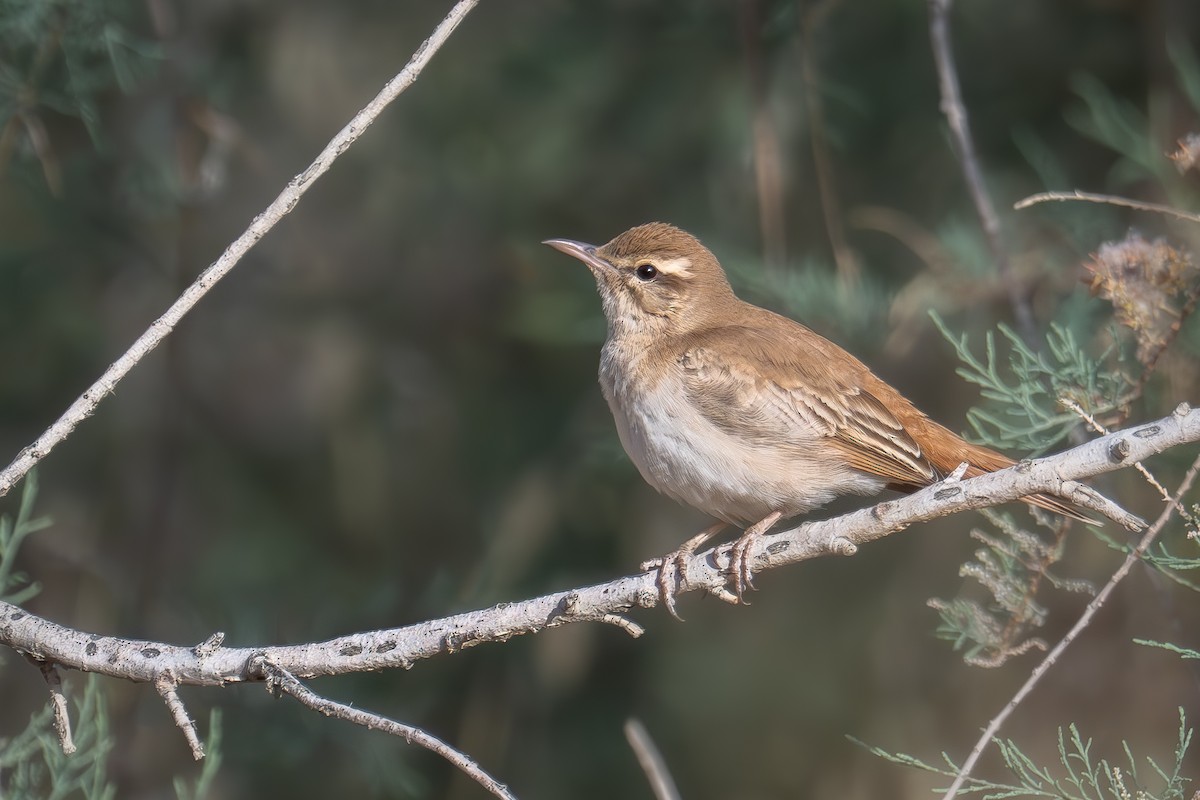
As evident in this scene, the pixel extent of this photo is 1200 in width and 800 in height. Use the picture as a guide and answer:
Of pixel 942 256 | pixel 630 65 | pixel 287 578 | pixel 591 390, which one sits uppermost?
pixel 630 65

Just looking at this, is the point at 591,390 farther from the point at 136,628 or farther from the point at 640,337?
the point at 136,628

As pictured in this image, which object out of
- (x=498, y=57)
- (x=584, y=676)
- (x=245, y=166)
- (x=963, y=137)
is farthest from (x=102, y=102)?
(x=963, y=137)

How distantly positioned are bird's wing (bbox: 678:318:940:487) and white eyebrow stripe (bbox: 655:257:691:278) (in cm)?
53

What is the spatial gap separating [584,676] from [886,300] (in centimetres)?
257

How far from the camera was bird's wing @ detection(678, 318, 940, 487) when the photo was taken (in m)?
4.38

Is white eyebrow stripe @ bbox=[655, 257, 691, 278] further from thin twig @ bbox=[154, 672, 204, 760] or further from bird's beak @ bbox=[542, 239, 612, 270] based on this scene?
thin twig @ bbox=[154, 672, 204, 760]

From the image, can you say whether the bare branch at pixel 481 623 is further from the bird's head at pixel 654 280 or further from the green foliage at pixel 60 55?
the green foliage at pixel 60 55

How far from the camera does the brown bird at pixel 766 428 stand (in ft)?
14.1

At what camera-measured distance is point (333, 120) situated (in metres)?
7.43

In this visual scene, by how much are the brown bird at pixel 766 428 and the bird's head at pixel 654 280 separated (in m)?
0.23

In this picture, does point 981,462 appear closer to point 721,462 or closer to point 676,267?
point 721,462

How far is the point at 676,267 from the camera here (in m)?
5.06


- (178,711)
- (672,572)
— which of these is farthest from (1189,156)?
(178,711)

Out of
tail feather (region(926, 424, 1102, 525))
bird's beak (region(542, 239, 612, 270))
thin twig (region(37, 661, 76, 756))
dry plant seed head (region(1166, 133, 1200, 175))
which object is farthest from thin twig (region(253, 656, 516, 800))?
bird's beak (region(542, 239, 612, 270))
